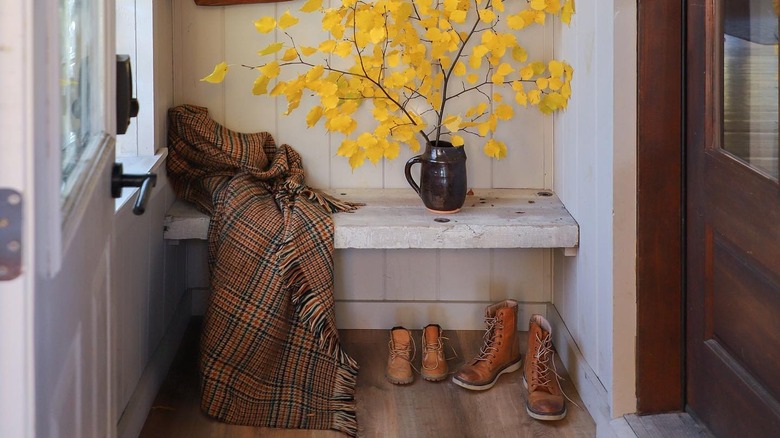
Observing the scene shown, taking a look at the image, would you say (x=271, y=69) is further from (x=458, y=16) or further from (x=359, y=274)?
(x=359, y=274)

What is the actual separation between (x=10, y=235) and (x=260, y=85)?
1.67m

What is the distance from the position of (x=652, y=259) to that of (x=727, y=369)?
32cm

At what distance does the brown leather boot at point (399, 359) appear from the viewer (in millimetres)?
2639

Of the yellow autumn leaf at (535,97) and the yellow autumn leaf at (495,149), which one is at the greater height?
the yellow autumn leaf at (535,97)

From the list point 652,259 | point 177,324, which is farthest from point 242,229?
point 652,259

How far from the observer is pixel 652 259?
210 centimetres

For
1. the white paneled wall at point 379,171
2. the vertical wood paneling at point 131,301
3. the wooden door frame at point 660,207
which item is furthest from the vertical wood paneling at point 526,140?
the vertical wood paneling at point 131,301

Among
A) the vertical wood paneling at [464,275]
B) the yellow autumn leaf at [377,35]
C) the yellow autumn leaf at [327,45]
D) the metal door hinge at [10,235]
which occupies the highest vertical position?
the yellow autumn leaf at [377,35]

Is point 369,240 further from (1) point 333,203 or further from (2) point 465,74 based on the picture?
(2) point 465,74

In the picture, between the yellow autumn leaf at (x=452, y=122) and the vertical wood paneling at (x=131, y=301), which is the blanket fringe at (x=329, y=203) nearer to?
the yellow autumn leaf at (x=452, y=122)

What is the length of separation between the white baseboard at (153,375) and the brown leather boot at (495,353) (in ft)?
2.63

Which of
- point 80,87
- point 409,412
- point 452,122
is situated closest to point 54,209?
point 80,87

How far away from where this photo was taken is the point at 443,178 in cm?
262

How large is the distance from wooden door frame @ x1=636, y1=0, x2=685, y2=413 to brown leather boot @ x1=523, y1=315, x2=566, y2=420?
299 mm
